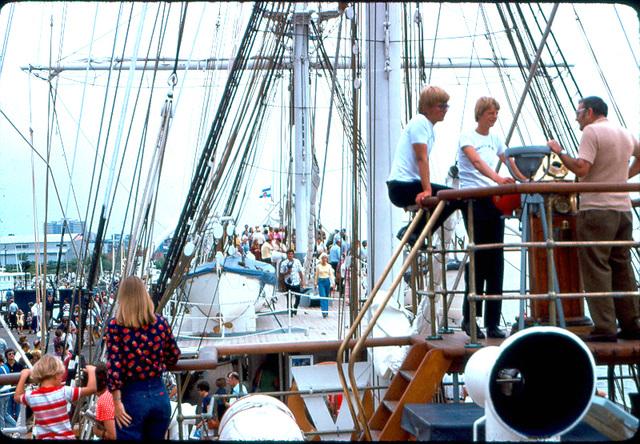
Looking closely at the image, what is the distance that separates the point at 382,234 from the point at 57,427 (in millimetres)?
4342

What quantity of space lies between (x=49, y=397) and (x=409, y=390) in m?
2.13

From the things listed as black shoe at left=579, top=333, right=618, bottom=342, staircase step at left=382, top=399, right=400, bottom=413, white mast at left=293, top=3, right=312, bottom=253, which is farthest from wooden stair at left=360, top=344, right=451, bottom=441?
white mast at left=293, top=3, right=312, bottom=253

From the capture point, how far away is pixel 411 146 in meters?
4.99

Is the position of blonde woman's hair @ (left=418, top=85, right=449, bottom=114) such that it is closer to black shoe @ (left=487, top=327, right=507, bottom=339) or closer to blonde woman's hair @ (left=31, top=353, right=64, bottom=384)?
black shoe @ (left=487, top=327, right=507, bottom=339)

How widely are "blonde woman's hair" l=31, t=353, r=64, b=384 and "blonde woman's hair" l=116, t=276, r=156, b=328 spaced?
0.53 metres

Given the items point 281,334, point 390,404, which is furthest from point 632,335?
point 281,334

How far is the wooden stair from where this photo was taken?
14.3 feet

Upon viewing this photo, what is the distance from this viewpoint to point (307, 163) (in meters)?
23.4

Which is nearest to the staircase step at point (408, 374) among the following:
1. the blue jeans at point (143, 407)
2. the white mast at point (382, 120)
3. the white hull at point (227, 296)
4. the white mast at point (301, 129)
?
the blue jeans at point (143, 407)

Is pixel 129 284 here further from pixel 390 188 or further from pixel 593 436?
pixel 593 436

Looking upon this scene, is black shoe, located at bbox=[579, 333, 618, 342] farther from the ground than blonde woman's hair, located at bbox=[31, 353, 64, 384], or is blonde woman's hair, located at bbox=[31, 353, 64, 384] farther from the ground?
black shoe, located at bbox=[579, 333, 618, 342]

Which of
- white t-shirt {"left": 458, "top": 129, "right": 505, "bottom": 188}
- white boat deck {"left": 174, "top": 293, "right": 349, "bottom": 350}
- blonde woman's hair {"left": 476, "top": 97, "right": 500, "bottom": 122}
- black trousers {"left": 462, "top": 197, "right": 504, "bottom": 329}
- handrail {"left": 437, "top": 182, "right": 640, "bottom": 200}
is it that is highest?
blonde woman's hair {"left": 476, "top": 97, "right": 500, "bottom": 122}

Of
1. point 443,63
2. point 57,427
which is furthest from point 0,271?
point 57,427

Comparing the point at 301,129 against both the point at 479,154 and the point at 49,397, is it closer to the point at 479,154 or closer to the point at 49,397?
the point at 479,154
